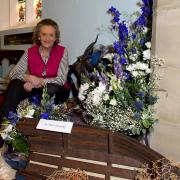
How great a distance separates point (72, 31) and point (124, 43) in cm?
87

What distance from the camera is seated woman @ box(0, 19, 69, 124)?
2.57 metres

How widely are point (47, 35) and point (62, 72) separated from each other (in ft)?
1.09

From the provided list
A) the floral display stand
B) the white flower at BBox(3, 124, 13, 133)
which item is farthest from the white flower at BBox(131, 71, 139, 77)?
the white flower at BBox(3, 124, 13, 133)

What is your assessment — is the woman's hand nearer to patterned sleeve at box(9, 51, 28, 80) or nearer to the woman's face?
patterned sleeve at box(9, 51, 28, 80)

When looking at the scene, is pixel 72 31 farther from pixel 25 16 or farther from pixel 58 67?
pixel 25 16

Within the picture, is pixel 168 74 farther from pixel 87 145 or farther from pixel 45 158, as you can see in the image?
pixel 45 158

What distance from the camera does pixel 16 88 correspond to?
8.18 feet

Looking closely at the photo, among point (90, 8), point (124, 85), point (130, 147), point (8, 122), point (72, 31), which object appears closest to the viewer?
point (130, 147)

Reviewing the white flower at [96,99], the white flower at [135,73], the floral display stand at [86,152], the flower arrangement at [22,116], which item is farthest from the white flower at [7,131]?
the white flower at [135,73]

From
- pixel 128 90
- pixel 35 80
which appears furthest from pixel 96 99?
pixel 35 80

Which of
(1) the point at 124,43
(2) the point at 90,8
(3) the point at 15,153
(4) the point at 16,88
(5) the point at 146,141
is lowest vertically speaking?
(3) the point at 15,153

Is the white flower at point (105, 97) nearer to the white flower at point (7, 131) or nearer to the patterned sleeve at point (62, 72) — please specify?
the white flower at point (7, 131)

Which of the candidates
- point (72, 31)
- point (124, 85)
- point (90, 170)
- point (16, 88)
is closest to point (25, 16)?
point (72, 31)

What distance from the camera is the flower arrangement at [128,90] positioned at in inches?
68.4
